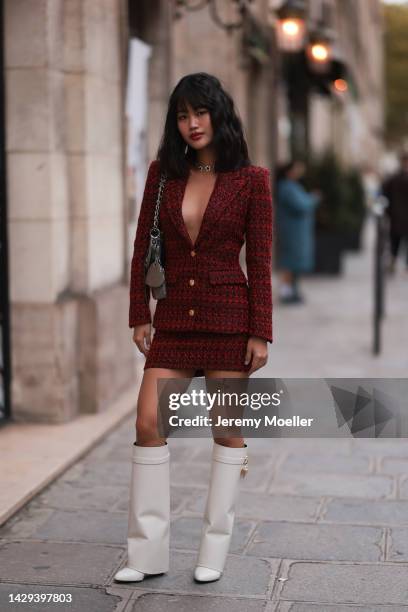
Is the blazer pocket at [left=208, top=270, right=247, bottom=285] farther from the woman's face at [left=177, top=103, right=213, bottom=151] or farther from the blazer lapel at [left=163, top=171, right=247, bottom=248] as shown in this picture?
the woman's face at [left=177, top=103, right=213, bottom=151]

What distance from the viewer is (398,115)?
3248 inches

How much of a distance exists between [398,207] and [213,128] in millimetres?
13022

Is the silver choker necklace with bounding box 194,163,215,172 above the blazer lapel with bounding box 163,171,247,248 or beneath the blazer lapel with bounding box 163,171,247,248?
above

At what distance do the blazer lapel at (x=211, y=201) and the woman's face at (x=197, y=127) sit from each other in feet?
0.51

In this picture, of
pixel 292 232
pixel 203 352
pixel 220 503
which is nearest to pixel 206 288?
pixel 203 352

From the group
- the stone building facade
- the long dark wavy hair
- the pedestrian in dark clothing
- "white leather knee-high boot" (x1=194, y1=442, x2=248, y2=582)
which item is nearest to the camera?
the long dark wavy hair

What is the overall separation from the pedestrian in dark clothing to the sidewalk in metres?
10.4

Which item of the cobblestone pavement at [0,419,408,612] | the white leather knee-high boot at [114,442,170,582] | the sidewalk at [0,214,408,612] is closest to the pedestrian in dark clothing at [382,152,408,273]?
the sidewalk at [0,214,408,612]

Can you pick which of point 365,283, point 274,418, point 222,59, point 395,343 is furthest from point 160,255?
point 365,283

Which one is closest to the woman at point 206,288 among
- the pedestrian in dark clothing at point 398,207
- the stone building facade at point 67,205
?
the stone building facade at point 67,205

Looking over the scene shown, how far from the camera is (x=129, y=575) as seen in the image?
4102 mm

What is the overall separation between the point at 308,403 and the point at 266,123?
9570 mm

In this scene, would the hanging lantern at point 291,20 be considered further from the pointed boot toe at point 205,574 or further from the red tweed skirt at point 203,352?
the pointed boot toe at point 205,574

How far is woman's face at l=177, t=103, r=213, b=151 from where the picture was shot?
3.92 metres
